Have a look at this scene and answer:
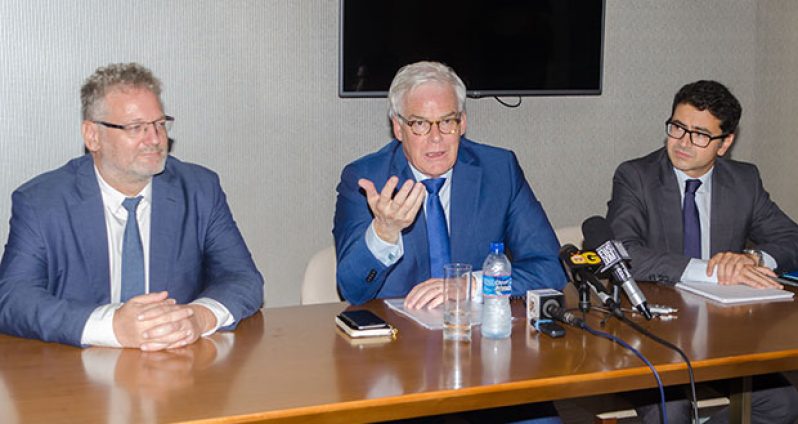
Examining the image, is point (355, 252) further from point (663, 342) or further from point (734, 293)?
point (734, 293)

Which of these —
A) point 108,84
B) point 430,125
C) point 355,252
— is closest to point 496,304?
point 355,252

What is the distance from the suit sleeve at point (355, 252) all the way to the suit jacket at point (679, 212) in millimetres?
1018

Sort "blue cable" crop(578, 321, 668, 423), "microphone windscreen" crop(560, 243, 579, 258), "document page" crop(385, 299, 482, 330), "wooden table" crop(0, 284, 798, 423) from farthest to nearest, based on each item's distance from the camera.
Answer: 1. "microphone windscreen" crop(560, 243, 579, 258)
2. "document page" crop(385, 299, 482, 330)
3. "blue cable" crop(578, 321, 668, 423)
4. "wooden table" crop(0, 284, 798, 423)

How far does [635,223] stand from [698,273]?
432 mm

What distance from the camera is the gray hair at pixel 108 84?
2875 millimetres

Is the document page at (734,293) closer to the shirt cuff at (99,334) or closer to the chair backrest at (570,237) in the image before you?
the chair backrest at (570,237)

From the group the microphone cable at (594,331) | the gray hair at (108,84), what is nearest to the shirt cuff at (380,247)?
the microphone cable at (594,331)

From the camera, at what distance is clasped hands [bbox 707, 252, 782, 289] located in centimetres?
314

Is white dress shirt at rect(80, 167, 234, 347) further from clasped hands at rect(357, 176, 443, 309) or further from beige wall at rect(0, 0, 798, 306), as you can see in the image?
beige wall at rect(0, 0, 798, 306)

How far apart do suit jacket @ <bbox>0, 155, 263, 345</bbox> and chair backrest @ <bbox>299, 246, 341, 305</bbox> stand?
259 mm

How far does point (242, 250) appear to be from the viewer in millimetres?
3004

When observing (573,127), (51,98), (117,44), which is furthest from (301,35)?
(573,127)

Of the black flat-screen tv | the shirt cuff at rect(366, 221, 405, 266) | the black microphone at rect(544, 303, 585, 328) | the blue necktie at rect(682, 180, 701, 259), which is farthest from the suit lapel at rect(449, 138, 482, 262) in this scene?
the black flat-screen tv

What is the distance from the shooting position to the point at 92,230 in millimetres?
2838
